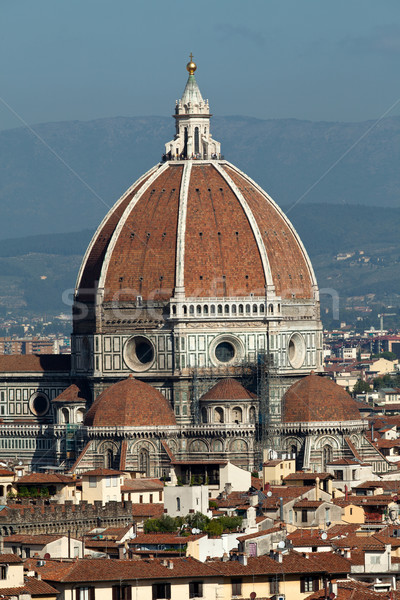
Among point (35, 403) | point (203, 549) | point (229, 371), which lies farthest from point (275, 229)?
point (203, 549)

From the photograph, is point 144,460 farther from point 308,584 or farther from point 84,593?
point 84,593

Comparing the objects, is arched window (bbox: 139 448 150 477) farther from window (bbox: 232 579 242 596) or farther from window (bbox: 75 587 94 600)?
window (bbox: 75 587 94 600)

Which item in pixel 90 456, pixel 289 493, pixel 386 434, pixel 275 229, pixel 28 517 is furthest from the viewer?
pixel 386 434

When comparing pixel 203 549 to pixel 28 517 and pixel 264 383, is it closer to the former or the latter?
pixel 28 517

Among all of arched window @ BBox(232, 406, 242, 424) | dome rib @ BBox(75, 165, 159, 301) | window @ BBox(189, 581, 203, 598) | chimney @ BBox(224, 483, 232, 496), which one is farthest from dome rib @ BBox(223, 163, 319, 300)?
window @ BBox(189, 581, 203, 598)

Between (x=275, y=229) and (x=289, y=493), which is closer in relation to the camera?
(x=289, y=493)

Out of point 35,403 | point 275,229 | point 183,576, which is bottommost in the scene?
point 183,576

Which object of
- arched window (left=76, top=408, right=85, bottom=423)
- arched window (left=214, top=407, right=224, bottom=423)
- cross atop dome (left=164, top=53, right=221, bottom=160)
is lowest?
arched window (left=214, top=407, right=224, bottom=423)

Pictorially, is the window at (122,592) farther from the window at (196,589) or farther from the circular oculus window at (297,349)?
the circular oculus window at (297,349)
